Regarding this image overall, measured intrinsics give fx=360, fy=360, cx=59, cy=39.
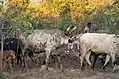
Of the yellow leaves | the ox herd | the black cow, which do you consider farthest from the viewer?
the yellow leaves

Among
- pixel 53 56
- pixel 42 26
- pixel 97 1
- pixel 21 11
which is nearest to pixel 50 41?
pixel 53 56

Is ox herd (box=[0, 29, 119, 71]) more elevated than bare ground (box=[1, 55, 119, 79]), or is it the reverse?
ox herd (box=[0, 29, 119, 71])

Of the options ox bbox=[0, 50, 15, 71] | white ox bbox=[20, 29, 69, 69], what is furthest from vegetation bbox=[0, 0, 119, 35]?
ox bbox=[0, 50, 15, 71]

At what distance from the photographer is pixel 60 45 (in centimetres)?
1348

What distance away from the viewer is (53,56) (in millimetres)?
13789

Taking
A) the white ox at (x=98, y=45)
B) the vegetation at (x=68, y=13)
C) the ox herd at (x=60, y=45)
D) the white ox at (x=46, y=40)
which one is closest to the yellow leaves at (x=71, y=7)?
the vegetation at (x=68, y=13)

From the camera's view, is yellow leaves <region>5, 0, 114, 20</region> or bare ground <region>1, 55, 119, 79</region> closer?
bare ground <region>1, 55, 119, 79</region>

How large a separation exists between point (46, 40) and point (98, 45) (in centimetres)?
197

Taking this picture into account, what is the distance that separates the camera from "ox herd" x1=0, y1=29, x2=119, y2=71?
13.4 meters

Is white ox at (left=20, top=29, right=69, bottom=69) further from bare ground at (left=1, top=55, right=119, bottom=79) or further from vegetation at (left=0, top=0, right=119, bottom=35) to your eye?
vegetation at (left=0, top=0, right=119, bottom=35)

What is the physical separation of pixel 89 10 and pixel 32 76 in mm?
8519

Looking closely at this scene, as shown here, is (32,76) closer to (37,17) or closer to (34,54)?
(34,54)

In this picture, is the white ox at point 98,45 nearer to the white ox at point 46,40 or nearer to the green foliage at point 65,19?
the white ox at point 46,40

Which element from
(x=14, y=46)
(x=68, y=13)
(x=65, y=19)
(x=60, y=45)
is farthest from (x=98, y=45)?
(x=68, y=13)
